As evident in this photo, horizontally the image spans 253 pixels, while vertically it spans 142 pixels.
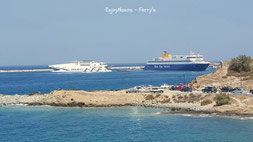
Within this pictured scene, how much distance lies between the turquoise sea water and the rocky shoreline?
388 centimetres

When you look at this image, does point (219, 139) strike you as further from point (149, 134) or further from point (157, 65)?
point (157, 65)

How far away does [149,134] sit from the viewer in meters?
30.6

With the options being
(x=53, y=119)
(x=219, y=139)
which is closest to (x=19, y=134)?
(x=53, y=119)

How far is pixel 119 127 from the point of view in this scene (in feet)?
110

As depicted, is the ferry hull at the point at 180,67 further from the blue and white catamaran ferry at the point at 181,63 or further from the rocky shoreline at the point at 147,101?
the rocky shoreline at the point at 147,101

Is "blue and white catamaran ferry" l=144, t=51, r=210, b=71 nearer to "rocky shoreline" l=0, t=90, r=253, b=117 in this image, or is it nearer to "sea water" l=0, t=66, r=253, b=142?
"rocky shoreline" l=0, t=90, r=253, b=117

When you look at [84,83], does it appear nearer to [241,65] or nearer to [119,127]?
[241,65]

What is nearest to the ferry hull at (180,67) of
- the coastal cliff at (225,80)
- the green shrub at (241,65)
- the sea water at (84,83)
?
the sea water at (84,83)

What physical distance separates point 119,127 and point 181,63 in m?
124

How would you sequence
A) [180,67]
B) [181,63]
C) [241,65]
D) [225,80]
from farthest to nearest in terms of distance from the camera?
1. [180,67]
2. [181,63]
3. [241,65]
4. [225,80]

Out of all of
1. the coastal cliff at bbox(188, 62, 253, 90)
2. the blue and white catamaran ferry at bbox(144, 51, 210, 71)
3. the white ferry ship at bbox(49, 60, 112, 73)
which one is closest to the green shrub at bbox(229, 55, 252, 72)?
the coastal cliff at bbox(188, 62, 253, 90)

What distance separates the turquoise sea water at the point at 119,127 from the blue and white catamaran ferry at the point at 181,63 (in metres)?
111

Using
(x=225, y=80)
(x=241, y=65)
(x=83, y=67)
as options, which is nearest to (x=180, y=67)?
(x=83, y=67)

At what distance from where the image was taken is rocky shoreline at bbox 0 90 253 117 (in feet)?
134
